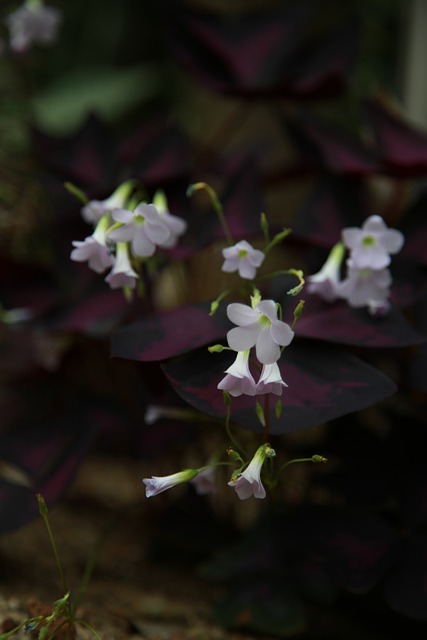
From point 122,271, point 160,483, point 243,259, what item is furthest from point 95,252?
point 160,483

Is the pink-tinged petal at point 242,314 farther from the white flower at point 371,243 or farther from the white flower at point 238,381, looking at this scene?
the white flower at point 371,243

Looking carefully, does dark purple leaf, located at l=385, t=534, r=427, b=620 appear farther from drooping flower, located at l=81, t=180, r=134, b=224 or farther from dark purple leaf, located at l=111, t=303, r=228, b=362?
drooping flower, located at l=81, t=180, r=134, b=224

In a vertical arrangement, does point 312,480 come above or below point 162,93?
above

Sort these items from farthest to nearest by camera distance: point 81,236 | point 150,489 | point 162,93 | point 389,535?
1. point 162,93
2. point 81,236
3. point 389,535
4. point 150,489

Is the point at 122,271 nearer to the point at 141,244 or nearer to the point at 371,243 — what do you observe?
the point at 141,244

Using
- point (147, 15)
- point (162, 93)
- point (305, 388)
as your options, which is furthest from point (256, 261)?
point (147, 15)

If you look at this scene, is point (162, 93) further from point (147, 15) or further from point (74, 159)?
point (74, 159)

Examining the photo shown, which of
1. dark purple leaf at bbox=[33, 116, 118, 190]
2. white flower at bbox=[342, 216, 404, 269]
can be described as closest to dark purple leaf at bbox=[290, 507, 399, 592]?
white flower at bbox=[342, 216, 404, 269]
